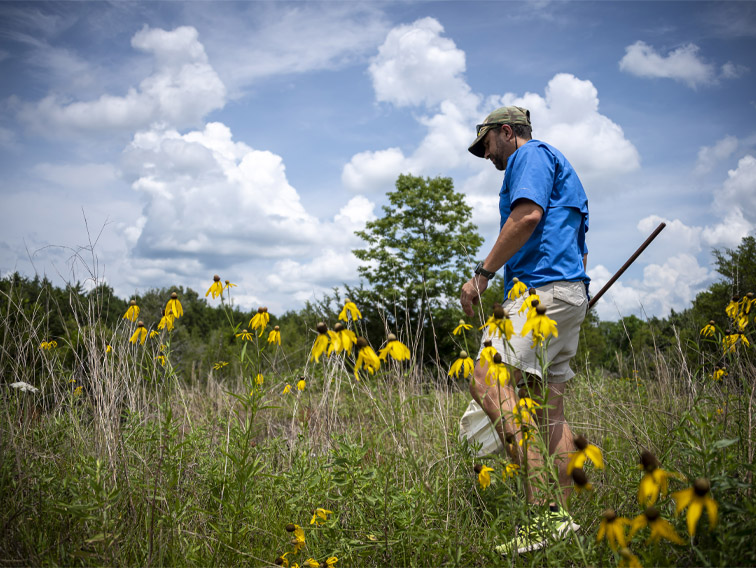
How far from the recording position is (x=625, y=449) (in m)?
3.02

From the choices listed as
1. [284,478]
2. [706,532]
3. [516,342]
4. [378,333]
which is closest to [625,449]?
[516,342]

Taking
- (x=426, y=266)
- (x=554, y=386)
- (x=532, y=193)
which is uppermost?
(x=426, y=266)

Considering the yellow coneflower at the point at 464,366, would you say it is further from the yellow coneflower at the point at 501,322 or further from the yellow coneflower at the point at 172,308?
the yellow coneflower at the point at 172,308

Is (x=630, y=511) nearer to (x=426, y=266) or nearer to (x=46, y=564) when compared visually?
(x=46, y=564)

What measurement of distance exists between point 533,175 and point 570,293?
0.61m

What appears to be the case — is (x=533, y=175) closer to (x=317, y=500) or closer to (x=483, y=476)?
(x=483, y=476)

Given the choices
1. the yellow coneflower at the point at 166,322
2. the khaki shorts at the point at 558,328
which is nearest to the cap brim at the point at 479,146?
the khaki shorts at the point at 558,328

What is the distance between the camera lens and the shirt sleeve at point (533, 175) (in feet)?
7.70

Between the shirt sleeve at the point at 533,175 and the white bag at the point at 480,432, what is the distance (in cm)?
107

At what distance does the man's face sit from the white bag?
1.38m

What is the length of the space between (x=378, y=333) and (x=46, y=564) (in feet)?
30.5

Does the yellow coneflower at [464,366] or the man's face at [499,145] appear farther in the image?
the man's face at [499,145]

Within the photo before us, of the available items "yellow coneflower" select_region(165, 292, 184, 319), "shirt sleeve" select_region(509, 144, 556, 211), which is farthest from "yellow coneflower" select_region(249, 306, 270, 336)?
"shirt sleeve" select_region(509, 144, 556, 211)

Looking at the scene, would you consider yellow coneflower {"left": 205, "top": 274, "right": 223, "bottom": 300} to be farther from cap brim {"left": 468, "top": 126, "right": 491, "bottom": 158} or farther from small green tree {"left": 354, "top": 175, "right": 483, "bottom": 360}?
small green tree {"left": 354, "top": 175, "right": 483, "bottom": 360}
